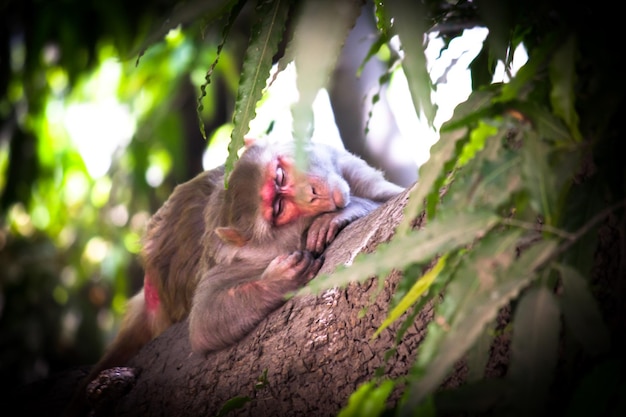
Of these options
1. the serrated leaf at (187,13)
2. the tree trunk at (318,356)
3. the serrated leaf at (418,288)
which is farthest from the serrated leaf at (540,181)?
the serrated leaf at (187,13)

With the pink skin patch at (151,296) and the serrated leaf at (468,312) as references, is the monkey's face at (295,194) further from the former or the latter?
the serrated leaf at (468,312)

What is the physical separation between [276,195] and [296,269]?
0.32 meters

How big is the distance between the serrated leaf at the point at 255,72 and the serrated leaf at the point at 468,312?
0.51 metres

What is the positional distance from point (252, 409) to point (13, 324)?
11.3 feet

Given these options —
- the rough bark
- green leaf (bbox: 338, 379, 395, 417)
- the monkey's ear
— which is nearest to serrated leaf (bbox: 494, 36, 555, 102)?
green leaf (bbox: 338, 379, 395, 417)

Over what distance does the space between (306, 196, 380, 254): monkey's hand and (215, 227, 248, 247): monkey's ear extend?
0.75 feet

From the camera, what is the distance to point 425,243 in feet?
2.72

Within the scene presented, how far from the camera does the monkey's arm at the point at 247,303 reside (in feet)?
5.93

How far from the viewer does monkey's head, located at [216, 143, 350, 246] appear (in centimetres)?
203

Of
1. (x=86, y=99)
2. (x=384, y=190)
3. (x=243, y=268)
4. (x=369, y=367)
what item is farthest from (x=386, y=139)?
(x=86, y=99)

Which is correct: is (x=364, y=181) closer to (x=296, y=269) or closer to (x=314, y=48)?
(x=296, y=269)

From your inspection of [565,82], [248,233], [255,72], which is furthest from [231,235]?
[565,82]

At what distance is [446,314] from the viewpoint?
2.74ft

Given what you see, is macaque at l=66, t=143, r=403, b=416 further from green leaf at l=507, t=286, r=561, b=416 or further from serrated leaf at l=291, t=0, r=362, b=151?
green leaf at l=507, t=286, r=561, b=416
